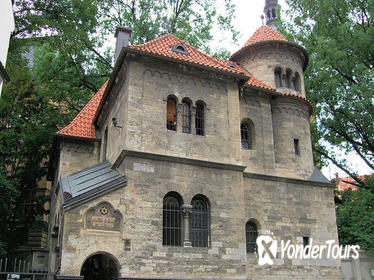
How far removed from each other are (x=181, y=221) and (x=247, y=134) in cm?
564

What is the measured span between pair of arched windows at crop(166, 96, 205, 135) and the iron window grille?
267cm

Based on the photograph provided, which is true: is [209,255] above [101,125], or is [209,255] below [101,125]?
below

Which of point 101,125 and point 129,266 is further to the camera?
point 101,125

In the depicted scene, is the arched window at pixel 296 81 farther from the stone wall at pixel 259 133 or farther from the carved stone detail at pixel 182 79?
the carved stone detail at pixel 182 79

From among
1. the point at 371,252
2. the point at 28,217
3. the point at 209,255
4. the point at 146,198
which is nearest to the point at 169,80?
the point at 146,198

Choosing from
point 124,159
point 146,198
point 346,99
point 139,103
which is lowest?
point 146,198

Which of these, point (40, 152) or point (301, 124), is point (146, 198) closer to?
point (301, 124)

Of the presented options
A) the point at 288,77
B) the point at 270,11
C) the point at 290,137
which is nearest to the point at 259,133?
the point at 290,137

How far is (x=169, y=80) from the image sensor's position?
15688 millimetres

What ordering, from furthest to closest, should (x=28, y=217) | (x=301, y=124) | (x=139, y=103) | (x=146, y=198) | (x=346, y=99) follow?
(x=28, y=217), (x=346, y=99), (x=301, y=124), (x=139, y=103), (x=146, y=198)

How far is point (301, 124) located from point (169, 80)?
7150 mm

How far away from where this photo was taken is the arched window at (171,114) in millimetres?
15469

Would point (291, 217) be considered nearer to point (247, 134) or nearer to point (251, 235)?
point (251, 235)

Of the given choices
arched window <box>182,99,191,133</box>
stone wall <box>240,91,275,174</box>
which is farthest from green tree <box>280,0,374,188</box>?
arched window <box>182,99,191,133</box>
